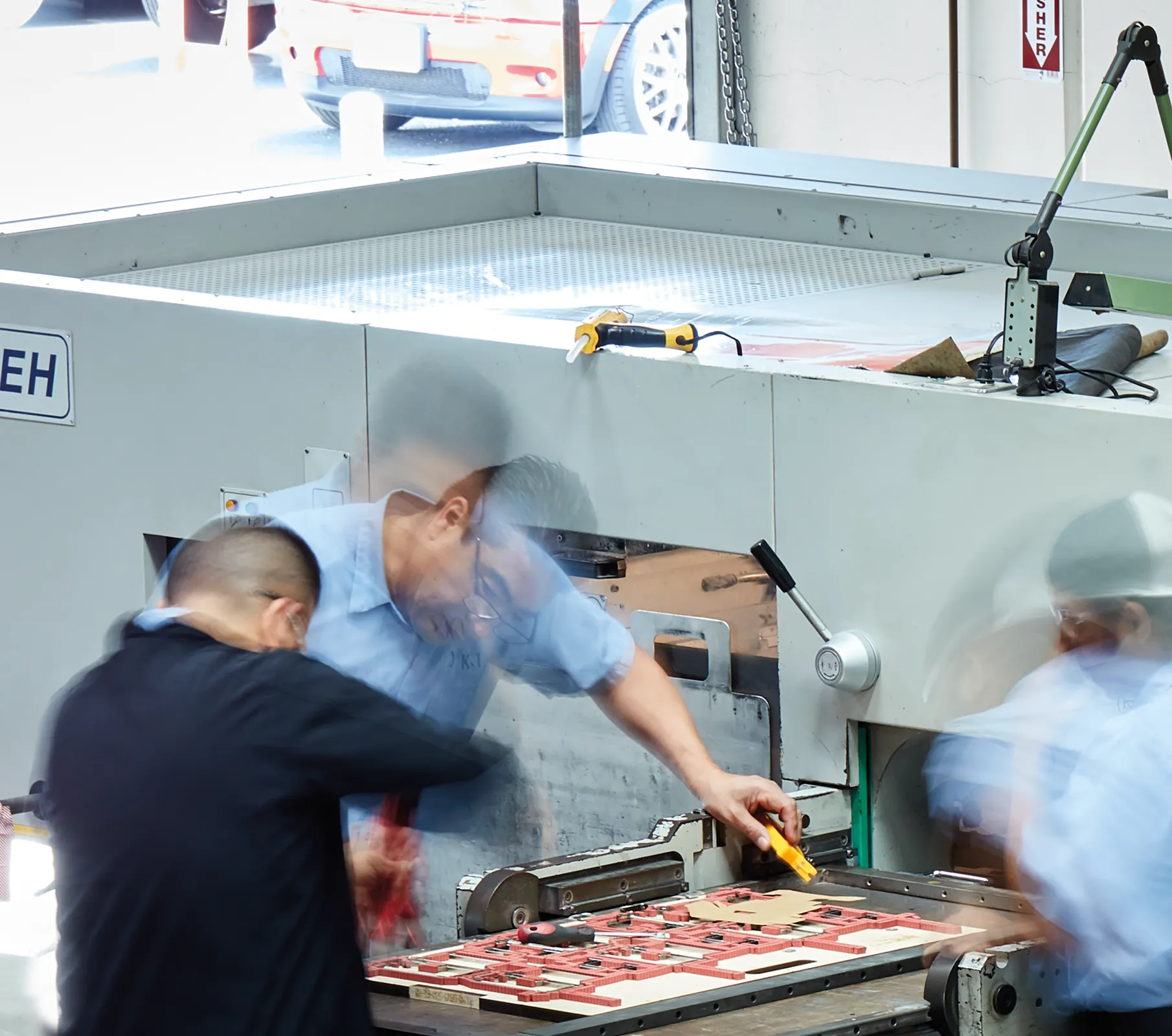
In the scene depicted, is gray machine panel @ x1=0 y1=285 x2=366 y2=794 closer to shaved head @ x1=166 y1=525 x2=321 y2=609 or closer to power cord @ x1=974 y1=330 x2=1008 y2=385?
power cord @ x1=974 y1=330 x2=1008 y2=385

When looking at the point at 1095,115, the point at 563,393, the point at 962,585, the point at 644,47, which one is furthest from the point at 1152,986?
the point at 644,47

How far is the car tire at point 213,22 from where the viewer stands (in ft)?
31.6

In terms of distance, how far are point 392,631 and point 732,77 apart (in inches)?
228

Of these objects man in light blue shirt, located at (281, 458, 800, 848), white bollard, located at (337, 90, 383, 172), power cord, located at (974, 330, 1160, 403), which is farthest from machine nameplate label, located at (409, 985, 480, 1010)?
white bollard, located at (337, 90, 383, 172)

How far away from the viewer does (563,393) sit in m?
2.84

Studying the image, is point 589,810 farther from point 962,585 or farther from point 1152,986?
point 1152,986

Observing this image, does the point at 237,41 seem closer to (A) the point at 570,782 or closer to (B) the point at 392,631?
(A) the point at 570,782

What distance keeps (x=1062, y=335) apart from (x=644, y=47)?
711 centimetres

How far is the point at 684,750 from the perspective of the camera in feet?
8.20

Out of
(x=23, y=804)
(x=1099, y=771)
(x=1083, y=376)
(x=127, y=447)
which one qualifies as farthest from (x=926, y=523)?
(x=127, y=447)

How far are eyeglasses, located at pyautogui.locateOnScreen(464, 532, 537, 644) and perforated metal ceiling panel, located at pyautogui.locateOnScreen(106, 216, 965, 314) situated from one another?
37.9 inches

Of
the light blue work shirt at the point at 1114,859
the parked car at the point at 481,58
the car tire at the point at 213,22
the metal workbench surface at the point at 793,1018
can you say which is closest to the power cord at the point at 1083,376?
the light blue work shirt at the point at 1114,859

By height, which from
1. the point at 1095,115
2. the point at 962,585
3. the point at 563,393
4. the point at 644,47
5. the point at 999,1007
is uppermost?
the point at 644,47

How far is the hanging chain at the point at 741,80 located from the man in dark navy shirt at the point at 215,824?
643 cm
